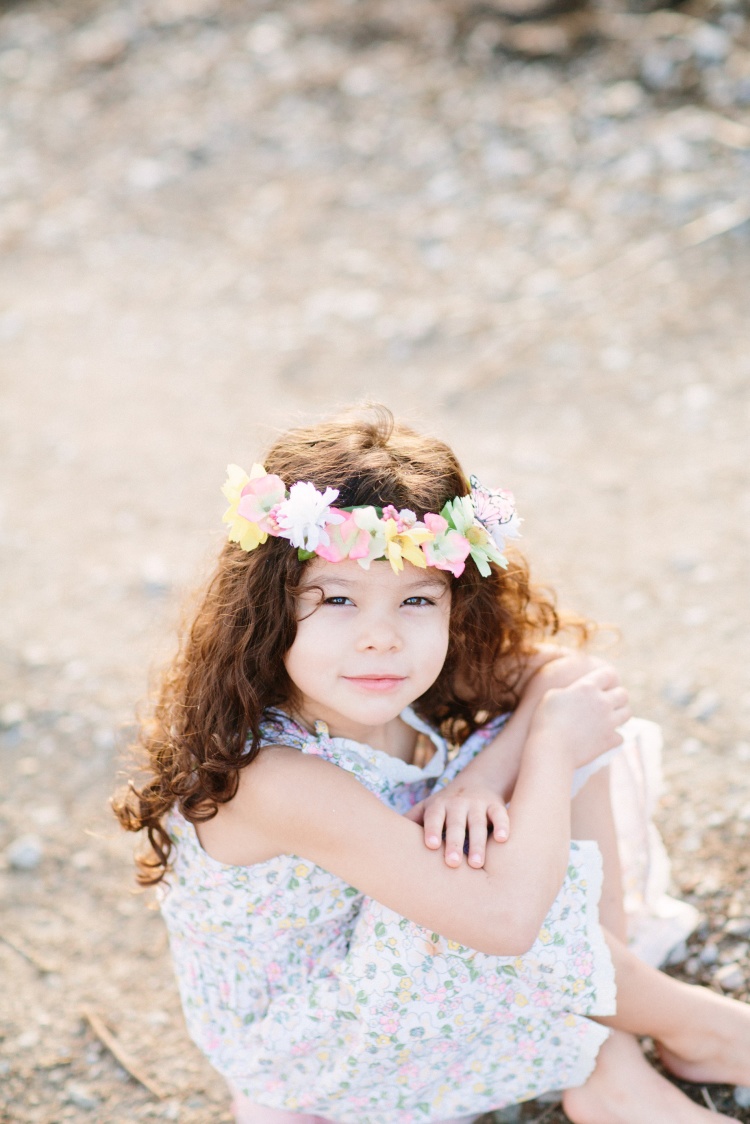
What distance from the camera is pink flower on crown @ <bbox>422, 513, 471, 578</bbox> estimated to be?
214 cm

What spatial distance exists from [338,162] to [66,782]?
456 centimetres

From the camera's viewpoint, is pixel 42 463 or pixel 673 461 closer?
pixel 673 461

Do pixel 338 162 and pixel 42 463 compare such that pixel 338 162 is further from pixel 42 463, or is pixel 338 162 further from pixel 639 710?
pixel 639 710

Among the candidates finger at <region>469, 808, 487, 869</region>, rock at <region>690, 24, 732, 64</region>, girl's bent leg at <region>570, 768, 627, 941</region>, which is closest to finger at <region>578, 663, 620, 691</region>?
girl's bent leg at <region>570, 768, 627, 941</region>

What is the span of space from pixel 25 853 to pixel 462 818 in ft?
5.37

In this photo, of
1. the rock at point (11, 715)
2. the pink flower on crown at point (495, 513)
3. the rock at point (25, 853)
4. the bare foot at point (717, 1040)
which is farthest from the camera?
the rock at point (11, 715)

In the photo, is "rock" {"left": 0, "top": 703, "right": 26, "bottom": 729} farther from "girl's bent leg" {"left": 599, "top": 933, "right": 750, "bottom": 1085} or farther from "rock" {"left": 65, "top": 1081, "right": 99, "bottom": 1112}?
"girl's bent leg" {"left": 599, "top": 933, "right": 750, "bottom": 1085}

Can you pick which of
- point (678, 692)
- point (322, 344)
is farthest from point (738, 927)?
point (322, 344)

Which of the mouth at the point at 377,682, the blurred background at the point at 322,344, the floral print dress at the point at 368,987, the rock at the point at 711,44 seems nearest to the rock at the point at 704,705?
the blurred background at the point at 322,344

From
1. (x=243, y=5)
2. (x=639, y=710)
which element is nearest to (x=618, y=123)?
(x=243, y=5)

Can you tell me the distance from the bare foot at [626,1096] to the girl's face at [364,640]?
35.7 inches

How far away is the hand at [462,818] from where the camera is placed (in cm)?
213

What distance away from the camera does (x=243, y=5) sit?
7926 millimetres

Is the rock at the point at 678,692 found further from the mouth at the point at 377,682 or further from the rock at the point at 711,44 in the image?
the rock at the point at 711,44
